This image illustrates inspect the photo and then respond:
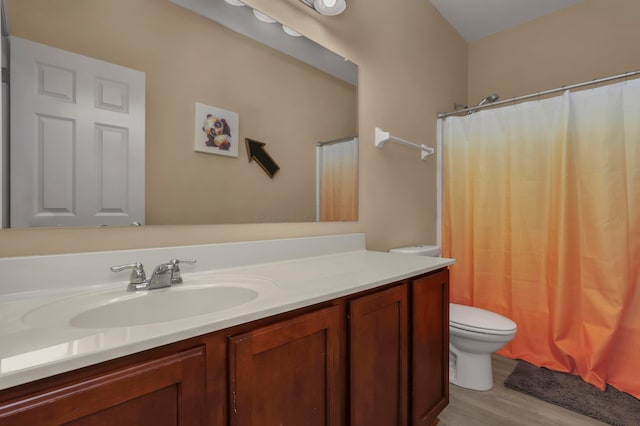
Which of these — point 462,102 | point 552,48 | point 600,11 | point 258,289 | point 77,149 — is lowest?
point 258,289

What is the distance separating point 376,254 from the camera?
1601 millimetres

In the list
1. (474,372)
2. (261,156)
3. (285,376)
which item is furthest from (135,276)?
(474,372)

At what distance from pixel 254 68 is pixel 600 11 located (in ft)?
8.62

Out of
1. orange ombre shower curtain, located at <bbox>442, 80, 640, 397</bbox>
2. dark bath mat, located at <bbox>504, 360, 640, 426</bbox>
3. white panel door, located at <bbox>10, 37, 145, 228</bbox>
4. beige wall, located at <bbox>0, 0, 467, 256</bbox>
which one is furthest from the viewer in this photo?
orange ombre shower curtain, located at <bbox>442, 80, 640, 397</bbox>

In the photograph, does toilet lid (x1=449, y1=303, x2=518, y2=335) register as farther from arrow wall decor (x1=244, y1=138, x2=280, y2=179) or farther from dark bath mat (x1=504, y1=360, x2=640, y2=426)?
arrow wall decor (x1=244, y1=138, x2=280, y2=179)

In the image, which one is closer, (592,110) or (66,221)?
(66,221)

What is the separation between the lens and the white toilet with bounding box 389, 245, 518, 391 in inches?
62.7

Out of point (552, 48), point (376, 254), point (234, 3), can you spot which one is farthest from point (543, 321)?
point (234, 3)

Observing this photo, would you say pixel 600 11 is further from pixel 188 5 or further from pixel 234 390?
pixel 234 390

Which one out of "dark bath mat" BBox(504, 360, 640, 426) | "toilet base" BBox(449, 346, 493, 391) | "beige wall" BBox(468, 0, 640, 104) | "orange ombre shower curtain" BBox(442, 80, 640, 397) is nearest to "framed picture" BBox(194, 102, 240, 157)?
"toilet base" BBox(449, 346, 493, 391)

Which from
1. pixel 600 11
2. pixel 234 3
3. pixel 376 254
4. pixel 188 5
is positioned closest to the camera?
pixel 188 5

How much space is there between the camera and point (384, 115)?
6.29 feet

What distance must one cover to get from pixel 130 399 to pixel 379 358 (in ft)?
2.47

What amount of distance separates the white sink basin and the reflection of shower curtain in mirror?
0.69m
